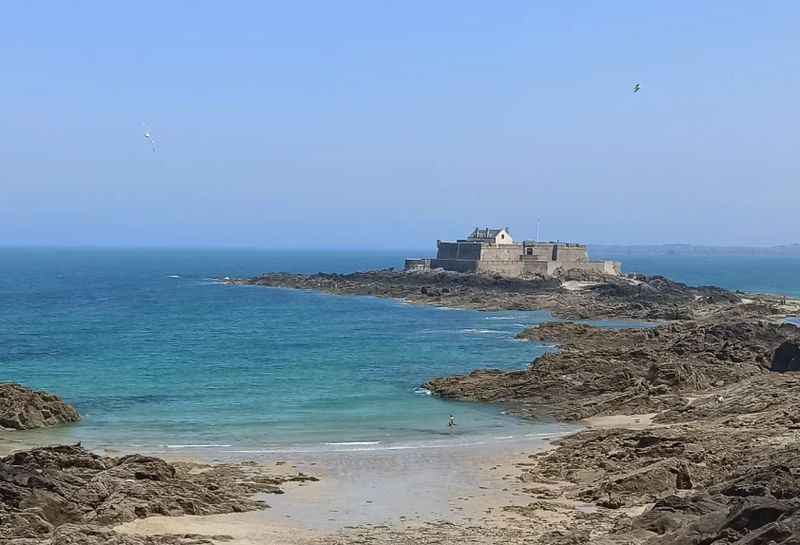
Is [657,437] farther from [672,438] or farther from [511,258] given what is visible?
[511,258]

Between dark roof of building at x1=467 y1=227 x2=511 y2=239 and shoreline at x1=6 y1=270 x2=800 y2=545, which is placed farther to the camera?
dark roof of building at x1=467 y1=227 x2=511 y2=239

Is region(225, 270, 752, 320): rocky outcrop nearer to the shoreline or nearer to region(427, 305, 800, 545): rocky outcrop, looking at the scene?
region(427, 305, 800, 545): rocky outcrop

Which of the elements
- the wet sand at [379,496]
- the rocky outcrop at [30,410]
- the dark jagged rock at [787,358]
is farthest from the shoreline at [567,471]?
the rocky outcrop at [30,410]

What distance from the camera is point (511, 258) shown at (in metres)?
91.2

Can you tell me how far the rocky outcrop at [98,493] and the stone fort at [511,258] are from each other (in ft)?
229

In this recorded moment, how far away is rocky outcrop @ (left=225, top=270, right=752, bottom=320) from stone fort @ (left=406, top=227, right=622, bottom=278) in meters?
1.96

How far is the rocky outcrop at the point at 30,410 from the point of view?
27.2 metres

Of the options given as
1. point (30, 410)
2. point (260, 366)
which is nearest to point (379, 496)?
A: point (30, 410)

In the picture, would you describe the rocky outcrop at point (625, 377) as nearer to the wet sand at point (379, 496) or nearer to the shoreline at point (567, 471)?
the shoreline at point (567, 471)

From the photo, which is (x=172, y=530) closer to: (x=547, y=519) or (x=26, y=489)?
(x=26, y=489)

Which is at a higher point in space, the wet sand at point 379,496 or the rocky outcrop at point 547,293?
the rocky outcrop at point 547,293

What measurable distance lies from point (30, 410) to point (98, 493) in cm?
1156

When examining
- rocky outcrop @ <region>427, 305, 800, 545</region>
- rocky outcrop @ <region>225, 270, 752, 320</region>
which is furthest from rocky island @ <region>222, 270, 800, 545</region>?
rocky outcrop @ <region>225, 270, 752, 320</region>

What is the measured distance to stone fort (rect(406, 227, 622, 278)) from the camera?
295ft
